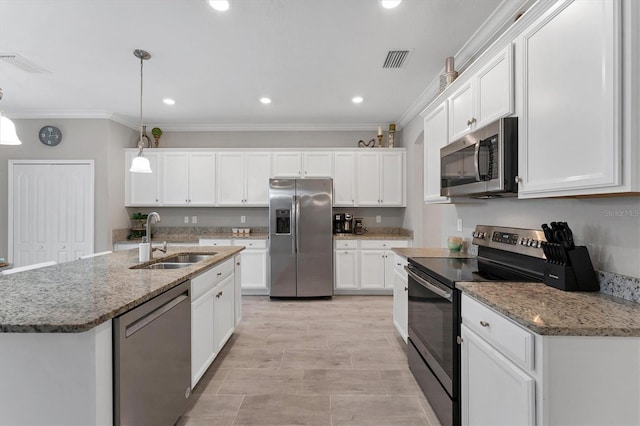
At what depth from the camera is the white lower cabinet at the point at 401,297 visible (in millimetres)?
Answer: 2723

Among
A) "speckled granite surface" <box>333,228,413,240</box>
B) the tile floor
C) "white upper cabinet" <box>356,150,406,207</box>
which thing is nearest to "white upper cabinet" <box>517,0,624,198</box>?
the tile floor

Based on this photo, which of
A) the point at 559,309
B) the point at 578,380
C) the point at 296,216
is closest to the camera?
the point at 578,380

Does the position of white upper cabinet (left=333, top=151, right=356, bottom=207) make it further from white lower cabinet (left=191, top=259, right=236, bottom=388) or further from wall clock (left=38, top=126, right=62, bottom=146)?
wall clock (left=38, top=126, right=62, bottom=146)

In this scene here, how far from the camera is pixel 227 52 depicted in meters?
2.88

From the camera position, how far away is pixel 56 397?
1.12 metres

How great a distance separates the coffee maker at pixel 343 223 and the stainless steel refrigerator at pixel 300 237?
1.77 feet

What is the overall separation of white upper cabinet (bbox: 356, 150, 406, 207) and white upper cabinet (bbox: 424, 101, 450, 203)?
184cm

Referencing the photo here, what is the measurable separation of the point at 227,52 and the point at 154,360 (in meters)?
2.61

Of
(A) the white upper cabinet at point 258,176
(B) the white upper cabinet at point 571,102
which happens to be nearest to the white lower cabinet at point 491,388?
(B) the white upper cabinet at point 571,102

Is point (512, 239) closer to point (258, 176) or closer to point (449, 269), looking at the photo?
point (449, 269)

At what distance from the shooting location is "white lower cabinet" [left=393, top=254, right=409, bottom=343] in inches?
107

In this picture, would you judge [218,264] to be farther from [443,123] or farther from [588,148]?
[588,148]

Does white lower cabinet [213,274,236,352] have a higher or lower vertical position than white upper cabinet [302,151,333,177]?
lower

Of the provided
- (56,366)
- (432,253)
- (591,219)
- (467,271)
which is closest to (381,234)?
(432,253)
